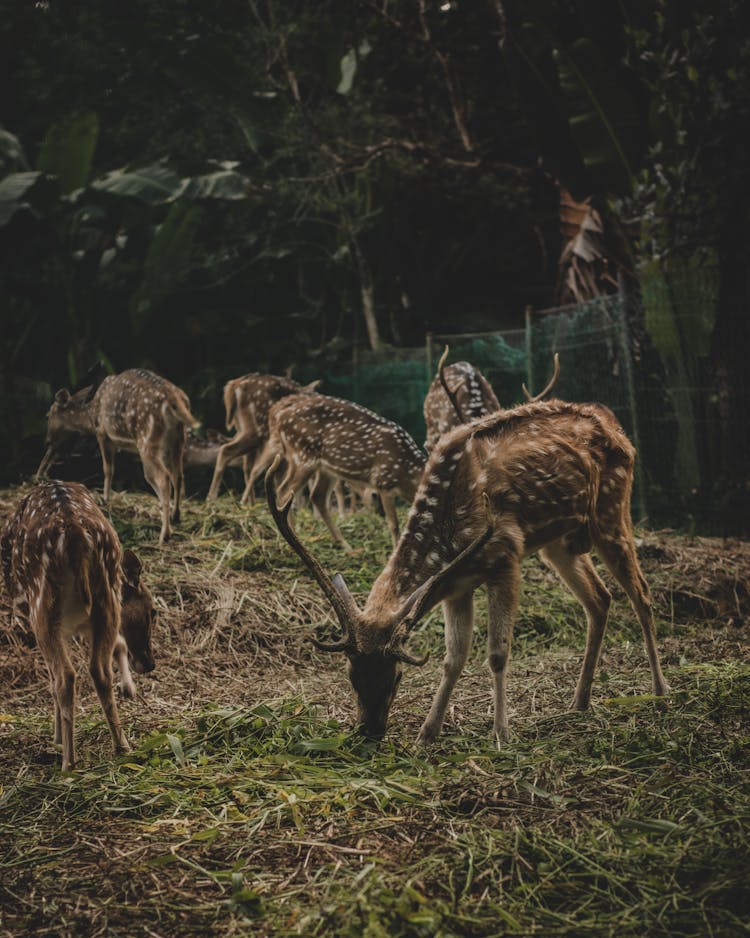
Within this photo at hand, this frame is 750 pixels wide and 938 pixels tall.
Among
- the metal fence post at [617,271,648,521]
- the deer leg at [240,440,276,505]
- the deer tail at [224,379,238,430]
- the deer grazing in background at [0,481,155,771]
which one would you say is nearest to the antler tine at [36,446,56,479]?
the deer tail at [224,379,238,430]

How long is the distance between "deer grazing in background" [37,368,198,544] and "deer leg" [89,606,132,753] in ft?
12.2

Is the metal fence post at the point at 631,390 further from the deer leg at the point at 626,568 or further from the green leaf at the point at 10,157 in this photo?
the green leaf at the point at 10,157

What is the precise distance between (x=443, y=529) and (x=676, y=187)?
629 cm

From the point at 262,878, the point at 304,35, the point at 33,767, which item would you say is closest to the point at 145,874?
the point at 262,878

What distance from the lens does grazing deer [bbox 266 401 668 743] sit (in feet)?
15.1

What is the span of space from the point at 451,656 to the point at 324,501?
4.62 meters

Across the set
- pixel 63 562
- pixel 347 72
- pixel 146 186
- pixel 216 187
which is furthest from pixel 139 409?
pixel 347 72

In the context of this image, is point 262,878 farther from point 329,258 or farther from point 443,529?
point 329,258

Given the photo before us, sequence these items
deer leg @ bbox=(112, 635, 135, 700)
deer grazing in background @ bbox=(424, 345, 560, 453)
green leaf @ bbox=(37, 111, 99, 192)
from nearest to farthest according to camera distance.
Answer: deer leg @ bbox=(112, 635, 135, 700)
deer grazing in background @ bbox=(424, 345, 560, 453)
green leaf @ bbox=(37, 111, 99, 192)

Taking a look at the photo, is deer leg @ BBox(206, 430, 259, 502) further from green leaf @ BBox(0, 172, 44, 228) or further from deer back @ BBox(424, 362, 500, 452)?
green leaf @ BBox(0, 172, 44, 228)

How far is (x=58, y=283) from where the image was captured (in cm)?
1465

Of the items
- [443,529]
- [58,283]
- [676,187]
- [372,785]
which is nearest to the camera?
[372,785]

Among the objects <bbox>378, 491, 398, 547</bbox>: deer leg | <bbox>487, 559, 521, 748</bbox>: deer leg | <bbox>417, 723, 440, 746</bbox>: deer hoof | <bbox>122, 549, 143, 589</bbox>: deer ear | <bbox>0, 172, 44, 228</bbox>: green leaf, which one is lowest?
<bbox>417, 723, 440, 746</bbox>: deer hoof

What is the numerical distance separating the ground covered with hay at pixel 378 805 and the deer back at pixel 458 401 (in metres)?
3.55
